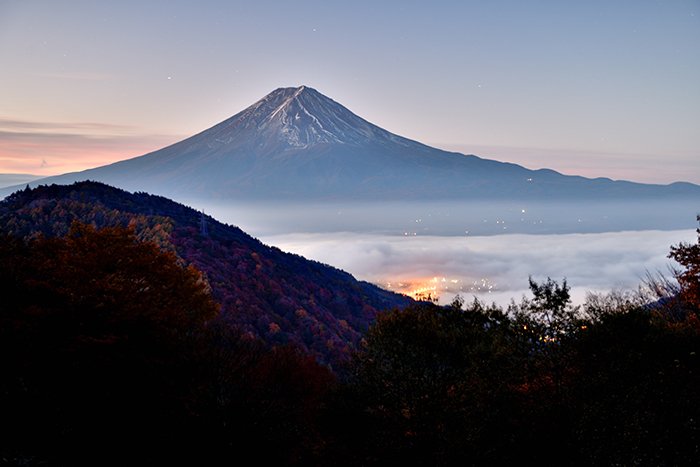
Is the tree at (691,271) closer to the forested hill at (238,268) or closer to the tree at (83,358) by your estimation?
the tree at (83,358)

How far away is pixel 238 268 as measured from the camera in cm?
7400

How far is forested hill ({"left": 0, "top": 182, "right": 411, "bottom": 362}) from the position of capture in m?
58.9

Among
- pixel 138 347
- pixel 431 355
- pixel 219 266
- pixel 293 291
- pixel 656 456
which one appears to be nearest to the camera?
pixel 656 456

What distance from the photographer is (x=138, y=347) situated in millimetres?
22812

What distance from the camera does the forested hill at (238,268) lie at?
58.9m

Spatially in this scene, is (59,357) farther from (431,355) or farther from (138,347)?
(431,355)

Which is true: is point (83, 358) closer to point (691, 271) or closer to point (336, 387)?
point (336, 387)

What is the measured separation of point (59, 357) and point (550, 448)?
17.7 meters

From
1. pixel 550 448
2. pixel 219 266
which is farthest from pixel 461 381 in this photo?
pixel 219 266

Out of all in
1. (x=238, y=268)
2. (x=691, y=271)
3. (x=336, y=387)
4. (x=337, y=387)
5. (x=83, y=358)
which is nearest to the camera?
(x=83, y=358)

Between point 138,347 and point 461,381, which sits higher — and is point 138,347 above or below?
above

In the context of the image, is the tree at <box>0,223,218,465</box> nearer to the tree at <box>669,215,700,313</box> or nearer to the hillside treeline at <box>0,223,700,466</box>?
the hillside treeline at <box>0,223,700,466</box>

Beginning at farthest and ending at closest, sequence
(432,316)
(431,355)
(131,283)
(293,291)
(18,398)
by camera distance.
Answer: (293,291)
(432,316)
(431,355)
(131,283)
(18,398)

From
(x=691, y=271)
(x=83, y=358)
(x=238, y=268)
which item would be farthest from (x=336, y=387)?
(x=238, y=268)
